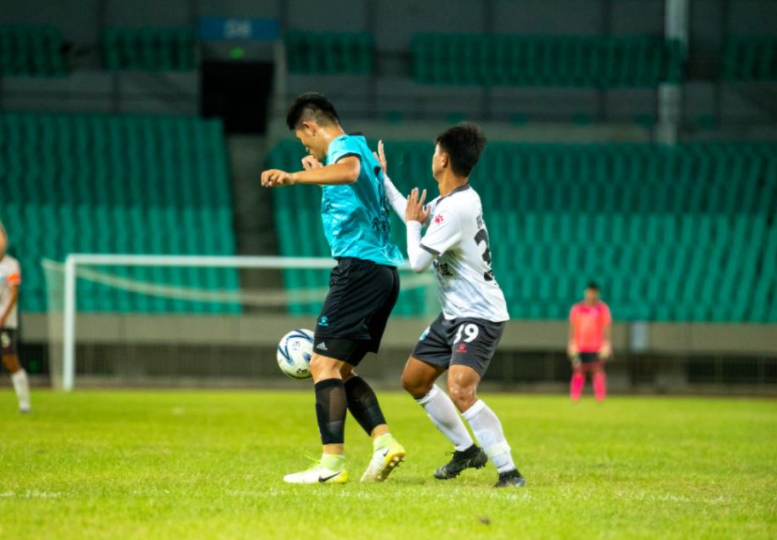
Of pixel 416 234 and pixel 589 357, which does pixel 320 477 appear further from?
pixel 589 357

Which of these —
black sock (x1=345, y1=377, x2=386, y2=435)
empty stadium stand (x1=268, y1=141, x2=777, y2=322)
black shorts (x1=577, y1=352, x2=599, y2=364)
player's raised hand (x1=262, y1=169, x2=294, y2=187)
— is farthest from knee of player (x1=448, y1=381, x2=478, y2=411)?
empty stadium stand (x1=268, y1=141, x2=777, y2=322)

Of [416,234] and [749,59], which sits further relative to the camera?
[749,59]

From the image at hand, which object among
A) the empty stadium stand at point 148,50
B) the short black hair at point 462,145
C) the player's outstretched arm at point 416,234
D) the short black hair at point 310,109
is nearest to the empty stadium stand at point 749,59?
the empty stadium stand at point 148,50

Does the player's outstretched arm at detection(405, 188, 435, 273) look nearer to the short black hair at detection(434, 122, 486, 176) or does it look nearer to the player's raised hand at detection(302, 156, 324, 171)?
the short black hair at detection(434, 122, 486, 176)

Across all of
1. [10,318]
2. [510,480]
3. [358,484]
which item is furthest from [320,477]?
[10,318]

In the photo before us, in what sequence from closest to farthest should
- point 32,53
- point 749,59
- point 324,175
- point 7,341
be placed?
point 324,175, point 7,341, point 32,53, point 749,59

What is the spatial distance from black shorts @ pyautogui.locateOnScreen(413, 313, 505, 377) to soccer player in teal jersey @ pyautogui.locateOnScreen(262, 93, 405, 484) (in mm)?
413

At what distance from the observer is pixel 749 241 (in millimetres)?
25125

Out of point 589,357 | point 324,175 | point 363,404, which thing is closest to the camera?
point 324,175

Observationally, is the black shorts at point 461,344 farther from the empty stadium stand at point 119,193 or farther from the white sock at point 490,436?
the empty stadium stand at point 119,193

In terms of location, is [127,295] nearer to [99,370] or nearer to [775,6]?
[99,370]

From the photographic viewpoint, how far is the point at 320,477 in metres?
7.30

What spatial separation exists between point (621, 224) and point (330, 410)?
18.9m

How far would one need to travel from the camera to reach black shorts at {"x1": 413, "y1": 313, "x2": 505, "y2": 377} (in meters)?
7.36
